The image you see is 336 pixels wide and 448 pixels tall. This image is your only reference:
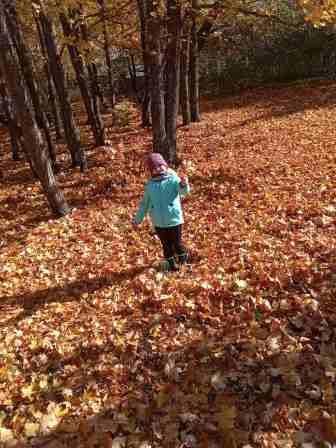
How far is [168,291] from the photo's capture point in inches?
212

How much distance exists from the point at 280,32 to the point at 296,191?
951 inches

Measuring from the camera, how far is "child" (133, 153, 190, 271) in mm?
5027

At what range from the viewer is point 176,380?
3.94m

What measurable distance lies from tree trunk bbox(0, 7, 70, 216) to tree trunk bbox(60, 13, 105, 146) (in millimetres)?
3749

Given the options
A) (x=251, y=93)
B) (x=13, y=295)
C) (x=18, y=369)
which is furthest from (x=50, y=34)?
(x=251, y=93)

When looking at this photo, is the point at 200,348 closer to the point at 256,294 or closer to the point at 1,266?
the point at 256,294

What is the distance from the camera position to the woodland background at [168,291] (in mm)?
3553

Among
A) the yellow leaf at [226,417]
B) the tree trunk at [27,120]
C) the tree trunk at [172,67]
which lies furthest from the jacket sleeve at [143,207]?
the tree trunk at [172,67]

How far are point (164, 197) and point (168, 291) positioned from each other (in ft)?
4.64

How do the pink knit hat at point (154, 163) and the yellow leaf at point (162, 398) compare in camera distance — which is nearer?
the yellow leaf at point (162, 398)

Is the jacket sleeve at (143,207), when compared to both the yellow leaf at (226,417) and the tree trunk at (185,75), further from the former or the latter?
the tree trunk at (185,75)

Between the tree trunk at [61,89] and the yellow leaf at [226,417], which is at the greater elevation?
the tree trunk at [61,89]

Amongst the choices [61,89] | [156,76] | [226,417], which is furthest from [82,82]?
[226,417]

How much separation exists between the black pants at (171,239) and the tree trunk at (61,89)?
7116 mm
